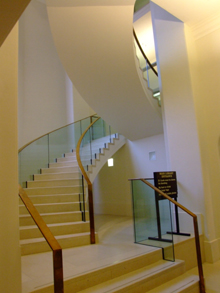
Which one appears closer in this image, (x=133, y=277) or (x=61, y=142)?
(x=133, y=277)

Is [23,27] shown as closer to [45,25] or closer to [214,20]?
[45,25]

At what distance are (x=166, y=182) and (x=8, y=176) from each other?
3071mm

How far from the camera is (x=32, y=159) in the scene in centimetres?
638

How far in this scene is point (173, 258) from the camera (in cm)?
378

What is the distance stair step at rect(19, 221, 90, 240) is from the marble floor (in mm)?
418

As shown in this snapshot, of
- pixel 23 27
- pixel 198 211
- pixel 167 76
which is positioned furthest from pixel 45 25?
pixel 198 211

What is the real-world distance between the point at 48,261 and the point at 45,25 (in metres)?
9.81

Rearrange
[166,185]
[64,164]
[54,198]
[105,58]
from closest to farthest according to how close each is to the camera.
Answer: [166,185] → [54,198] → [105,58] → [64,164]

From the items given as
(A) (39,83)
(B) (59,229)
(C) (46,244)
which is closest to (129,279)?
(C) (46,244)

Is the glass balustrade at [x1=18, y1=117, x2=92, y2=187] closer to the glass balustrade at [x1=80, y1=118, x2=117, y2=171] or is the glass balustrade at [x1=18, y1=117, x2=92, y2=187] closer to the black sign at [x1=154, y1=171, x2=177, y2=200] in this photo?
the glass balustrade at [x1=80, y1=118, x2=117, y2=171]

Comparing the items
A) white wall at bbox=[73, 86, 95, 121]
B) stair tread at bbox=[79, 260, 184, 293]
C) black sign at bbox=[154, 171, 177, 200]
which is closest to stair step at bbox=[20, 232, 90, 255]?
stair tread at bbox=[79, 260, 184, 293]

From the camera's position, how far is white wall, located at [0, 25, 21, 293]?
216 cm

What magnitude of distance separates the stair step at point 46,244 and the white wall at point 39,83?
18.2 ft

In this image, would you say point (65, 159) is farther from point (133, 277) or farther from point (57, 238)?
point (133, 277)
